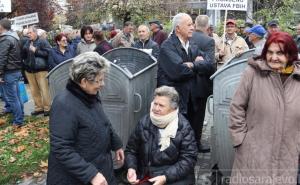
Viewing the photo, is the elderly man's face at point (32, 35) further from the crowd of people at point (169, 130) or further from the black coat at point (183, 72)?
the crowd of people at point (169, 130)

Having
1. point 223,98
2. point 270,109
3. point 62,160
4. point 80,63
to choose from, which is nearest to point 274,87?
point 270,109

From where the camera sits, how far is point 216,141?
4.29m

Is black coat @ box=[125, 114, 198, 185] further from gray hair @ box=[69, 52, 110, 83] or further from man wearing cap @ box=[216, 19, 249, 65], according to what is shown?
man wearing cap @ box=[216, 19, 249, 65]

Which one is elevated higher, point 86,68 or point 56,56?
point 86,68

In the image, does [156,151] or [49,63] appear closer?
[156,151]

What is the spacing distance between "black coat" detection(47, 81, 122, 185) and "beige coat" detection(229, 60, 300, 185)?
1.05 m

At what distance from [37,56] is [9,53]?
3.11ft

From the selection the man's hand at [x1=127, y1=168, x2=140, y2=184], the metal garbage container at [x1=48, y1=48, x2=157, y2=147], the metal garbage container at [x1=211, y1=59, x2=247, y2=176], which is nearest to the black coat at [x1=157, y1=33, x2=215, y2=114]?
the metal garbage container at [x1=48, y1=48, x2=157, y2=147]

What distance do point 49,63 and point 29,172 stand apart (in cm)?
284

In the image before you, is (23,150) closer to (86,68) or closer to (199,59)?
(199,59)

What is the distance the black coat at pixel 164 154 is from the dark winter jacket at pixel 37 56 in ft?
15.2

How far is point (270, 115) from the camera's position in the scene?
115 inches

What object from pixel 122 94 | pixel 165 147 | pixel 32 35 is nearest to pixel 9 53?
pixel 32 35

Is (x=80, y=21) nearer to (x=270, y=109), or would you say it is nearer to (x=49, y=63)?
(x=49, y=63)
